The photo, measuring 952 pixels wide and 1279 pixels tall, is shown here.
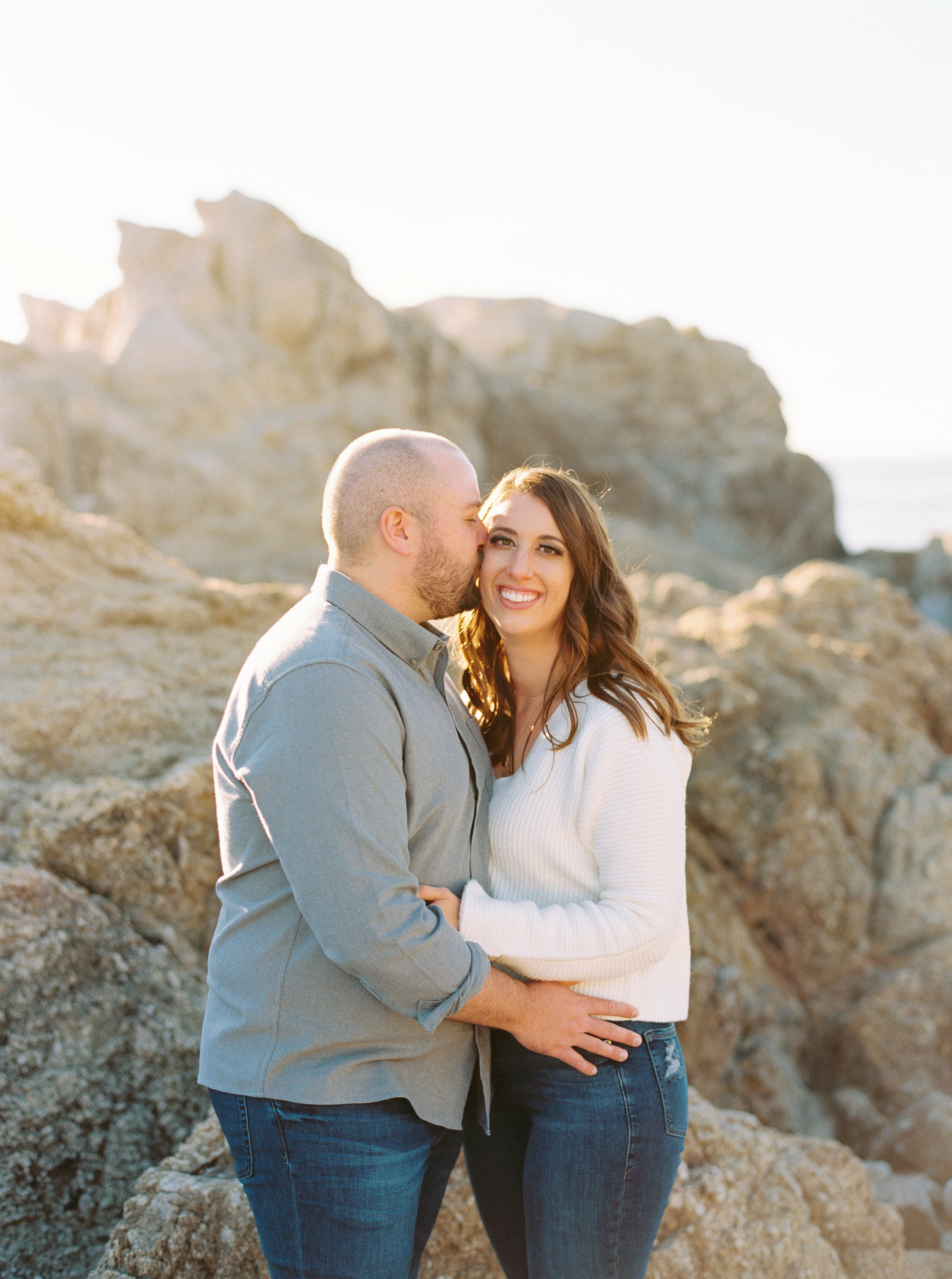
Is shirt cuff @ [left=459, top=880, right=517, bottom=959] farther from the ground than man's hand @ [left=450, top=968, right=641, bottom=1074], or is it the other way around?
shirt cuff @ [left=459, top=880, right=517, bottom=959]

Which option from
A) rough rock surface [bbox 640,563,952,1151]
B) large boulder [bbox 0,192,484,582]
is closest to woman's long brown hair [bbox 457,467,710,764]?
rough rock surface [bbox 640,563,952,1151]

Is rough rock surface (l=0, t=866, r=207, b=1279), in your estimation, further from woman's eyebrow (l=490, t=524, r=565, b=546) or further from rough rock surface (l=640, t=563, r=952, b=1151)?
rough rock surface (l=640, t=563, r=952, b=1151)

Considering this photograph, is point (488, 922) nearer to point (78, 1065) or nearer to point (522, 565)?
point (522, 565)

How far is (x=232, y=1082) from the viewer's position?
2.23 m

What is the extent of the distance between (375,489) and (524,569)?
0.61 metres

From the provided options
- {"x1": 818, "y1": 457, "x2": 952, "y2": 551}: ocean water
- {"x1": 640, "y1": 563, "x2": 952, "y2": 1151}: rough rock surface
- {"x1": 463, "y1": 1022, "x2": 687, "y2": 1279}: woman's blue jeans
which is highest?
{"x1": 463, "y1": 1022, "x2": 687, "y2": 1279}: woman's blue jeans

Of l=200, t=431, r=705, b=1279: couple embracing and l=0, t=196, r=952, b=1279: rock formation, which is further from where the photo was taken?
l=0, t=196, r=952, b=1279: rock formation

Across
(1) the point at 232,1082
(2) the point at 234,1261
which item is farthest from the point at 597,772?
(2) the point at 234,1261

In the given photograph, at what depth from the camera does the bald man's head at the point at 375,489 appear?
99.2 inches

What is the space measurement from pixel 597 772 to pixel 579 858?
0.78ft

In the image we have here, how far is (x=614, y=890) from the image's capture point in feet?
8.25

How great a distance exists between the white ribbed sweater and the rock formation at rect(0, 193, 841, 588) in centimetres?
1089

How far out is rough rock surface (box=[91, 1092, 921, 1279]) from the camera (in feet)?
8.86

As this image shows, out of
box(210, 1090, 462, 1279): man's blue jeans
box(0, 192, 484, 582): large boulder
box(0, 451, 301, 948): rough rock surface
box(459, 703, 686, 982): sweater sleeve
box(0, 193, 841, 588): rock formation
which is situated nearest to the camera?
box(210, 1090, 462, 1279): man's blue jeans
